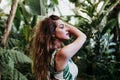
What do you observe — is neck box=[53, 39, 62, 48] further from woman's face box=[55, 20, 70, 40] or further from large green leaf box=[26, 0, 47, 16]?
large green leaf box=[26, 0, 47, 16]

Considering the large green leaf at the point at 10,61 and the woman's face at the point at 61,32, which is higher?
the woman's face at the point at 61,32

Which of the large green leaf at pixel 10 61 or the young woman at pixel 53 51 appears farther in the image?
the large green leaf at pixel 10 61

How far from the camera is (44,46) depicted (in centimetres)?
161

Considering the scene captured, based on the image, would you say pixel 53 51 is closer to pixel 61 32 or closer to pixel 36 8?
pixel 61 32

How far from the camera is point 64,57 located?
1532mm

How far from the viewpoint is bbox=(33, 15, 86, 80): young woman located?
5.07 feet

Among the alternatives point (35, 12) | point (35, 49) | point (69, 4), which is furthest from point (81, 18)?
point (35, 49)

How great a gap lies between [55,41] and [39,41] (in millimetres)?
88

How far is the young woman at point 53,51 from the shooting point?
5.07ft

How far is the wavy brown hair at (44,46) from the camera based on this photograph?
1.60m

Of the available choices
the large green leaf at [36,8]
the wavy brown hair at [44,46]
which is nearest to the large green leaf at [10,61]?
the large green leaf at [36,8]

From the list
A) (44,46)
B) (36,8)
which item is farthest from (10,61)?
(44,46)

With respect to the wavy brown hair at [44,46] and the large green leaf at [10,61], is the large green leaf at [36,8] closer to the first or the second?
the large green leaf at [10,61]

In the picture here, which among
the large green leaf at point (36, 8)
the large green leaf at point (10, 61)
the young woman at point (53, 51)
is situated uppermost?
the large green leaf at point (36, 8)
